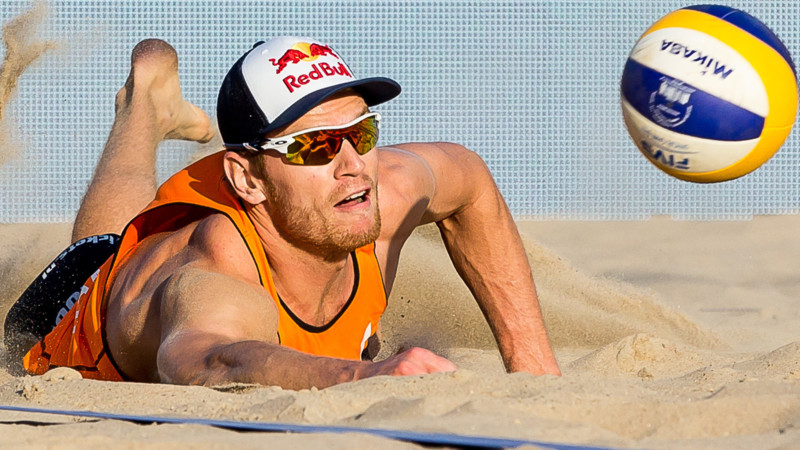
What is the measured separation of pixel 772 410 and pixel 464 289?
2.58m

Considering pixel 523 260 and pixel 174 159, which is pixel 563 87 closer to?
pixel 174 159

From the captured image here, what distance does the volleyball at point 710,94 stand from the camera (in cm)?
248

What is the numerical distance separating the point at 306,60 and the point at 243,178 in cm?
31

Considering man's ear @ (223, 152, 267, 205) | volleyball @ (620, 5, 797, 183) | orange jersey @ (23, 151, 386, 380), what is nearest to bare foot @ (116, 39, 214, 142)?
orange jersey @ (23, 151, 386, 380)

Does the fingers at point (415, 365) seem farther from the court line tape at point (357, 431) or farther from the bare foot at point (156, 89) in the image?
the bare foot at point (156, 89)

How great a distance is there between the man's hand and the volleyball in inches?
41.2

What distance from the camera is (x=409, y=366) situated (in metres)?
1.76

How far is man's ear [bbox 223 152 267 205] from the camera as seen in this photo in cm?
241

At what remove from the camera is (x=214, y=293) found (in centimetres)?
205

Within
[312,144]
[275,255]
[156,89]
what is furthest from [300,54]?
[156,89]

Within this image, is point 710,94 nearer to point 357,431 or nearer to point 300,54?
point 300,54

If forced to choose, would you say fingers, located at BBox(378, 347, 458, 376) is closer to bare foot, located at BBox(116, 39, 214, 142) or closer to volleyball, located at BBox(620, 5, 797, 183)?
volleyball, located at BBox(620, 5, 797, 183)

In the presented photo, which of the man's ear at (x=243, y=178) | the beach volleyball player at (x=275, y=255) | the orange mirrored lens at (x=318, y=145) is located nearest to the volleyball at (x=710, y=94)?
the beach volleyball player at (x=275, y=255)

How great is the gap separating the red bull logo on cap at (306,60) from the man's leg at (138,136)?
4.17 feet
